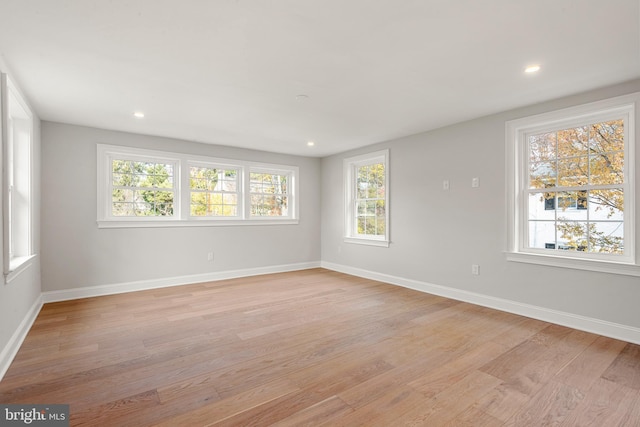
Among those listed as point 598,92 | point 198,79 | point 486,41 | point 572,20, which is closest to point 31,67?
point 198,79

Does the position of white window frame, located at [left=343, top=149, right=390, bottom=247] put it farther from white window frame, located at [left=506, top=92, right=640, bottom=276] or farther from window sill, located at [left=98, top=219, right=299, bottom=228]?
white window frame, located at [left=506, top=92, right=640, bottom=276]

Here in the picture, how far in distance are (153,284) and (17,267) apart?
2191mm

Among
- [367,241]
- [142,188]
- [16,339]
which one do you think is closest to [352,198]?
[367,241]

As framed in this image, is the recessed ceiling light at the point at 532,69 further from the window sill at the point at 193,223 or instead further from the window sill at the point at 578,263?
the window sill at the point at 193,223

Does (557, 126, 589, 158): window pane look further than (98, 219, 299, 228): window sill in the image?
No

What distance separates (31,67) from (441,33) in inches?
128

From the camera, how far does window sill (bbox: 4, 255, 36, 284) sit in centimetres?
244

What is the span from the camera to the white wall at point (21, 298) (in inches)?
92.5

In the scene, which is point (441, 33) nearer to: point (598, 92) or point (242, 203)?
point (598, 92)

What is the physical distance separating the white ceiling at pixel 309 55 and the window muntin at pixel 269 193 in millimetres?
2132

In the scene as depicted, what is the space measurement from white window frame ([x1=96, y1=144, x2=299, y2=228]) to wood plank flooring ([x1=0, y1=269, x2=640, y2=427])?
4.39ft

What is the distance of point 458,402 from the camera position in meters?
1.94

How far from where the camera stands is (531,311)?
11.3 feet

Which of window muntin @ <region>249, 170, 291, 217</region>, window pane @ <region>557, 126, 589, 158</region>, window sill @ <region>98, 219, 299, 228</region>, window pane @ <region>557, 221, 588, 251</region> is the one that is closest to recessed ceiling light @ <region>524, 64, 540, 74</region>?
window pane @ <region>557, 126, 589, 158</region>
